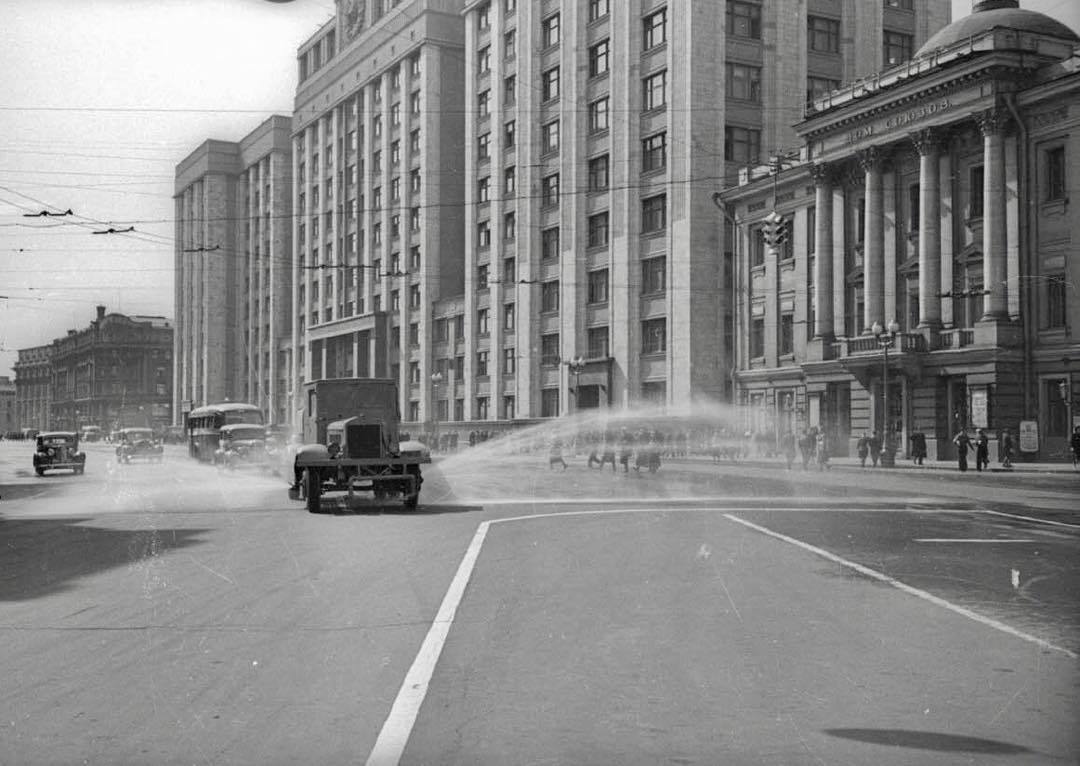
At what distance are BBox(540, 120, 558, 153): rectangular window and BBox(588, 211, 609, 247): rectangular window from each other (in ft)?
20.3

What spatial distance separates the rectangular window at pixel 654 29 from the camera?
58.8 meters

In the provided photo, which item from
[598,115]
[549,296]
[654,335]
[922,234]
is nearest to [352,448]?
[922,234]

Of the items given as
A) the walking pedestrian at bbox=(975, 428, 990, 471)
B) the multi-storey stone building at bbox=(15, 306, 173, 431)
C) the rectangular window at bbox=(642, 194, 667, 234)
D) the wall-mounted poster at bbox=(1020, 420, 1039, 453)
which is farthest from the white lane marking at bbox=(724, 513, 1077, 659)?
the multi-storey stone building at bbox=(15, 306, 173, 431)

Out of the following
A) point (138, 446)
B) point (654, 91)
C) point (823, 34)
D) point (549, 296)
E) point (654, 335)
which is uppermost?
point (823, 34)

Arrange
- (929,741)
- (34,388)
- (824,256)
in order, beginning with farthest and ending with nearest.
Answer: (34,388) → (824,256) → (929,741)

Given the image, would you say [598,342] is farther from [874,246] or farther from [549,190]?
[874,246]

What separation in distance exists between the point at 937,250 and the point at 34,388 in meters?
96.9

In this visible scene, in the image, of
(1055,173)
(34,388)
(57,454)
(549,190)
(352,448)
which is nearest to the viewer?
(352,448)

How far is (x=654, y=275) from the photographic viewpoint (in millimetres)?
59594

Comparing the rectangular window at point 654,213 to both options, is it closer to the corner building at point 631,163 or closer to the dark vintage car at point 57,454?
the corner building at point 631,163

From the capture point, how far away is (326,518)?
19719 mm

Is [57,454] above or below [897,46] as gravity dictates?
below

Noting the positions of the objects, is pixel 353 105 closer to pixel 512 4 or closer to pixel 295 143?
pixel 295 143

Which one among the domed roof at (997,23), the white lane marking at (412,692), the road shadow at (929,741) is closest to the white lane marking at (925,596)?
the road shadow at (929,741)
